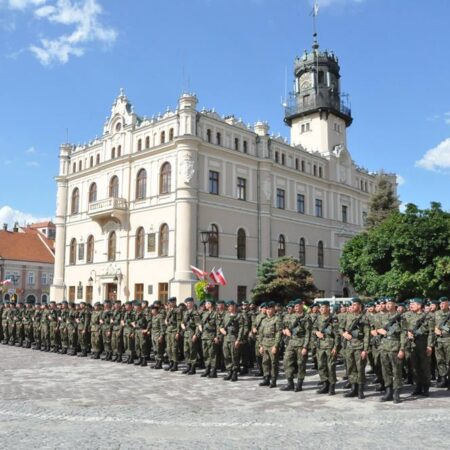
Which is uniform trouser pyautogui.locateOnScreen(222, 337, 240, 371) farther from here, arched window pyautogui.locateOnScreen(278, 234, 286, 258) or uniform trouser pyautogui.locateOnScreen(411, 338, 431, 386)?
arched window pyautogui.locateOnScreen(278, 234, 286, 258)

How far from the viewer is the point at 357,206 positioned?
47.0 meters

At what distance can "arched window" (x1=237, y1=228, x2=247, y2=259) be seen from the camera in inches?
1425

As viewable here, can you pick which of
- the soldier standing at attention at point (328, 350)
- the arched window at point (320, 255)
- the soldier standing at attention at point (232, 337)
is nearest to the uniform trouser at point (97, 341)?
the soldier standing at attention at point (232, 337)

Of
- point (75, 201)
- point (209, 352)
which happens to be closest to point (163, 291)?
point (75, 201)

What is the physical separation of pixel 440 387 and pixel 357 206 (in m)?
36.3

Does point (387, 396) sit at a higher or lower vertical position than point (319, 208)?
lower

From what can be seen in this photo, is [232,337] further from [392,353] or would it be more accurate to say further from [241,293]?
[241,293]

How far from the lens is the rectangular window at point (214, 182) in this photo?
35.1 m

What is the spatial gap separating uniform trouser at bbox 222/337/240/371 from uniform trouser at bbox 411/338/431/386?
157 inches

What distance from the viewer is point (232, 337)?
12.8 m

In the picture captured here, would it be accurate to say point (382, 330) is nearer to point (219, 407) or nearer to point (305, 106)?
point (219, 407)

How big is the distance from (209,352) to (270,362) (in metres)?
2.00

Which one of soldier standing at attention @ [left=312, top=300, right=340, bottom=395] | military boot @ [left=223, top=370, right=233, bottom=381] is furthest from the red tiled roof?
soldier standing at attention @ [left=312, top=300, right=340, bottom=395]

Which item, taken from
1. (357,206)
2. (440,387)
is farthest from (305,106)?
(440,387)
